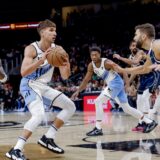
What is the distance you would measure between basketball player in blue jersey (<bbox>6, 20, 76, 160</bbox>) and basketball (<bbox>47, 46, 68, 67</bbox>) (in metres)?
0.07

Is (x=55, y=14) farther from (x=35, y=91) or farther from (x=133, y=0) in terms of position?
(x=35, y=91)

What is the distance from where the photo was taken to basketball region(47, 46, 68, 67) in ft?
21.2

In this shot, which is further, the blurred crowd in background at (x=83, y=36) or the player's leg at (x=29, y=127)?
the blurred crowd in background at (x=83, y=36)

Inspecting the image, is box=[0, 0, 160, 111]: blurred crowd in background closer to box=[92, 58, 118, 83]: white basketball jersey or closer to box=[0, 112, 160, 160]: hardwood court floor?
box=[92, 58, 118, 83]: white basketball jersey

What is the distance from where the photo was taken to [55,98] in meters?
6.91

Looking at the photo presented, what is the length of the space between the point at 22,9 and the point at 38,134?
61.0ft

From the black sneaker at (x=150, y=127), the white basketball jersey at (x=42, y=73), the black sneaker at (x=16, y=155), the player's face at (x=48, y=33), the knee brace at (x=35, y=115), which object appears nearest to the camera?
the black sneaker at (x=16, y=155)

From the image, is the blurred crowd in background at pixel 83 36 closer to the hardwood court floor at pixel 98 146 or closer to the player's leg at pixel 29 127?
the hardwood court floor at pixel 98 146

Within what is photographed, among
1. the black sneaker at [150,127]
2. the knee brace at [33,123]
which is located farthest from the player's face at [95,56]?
the knee brace at [33,123]

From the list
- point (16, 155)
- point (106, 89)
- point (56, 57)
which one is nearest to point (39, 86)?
point (56, 57)

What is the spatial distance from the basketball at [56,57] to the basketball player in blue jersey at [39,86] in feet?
0.23

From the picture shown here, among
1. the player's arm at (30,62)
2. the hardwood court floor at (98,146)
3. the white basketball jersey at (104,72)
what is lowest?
the hardwood court floor at (98,146)

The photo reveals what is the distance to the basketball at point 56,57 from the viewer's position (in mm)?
6449

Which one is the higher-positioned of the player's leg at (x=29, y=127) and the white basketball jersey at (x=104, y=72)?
the white basketball jersey at (x=104, y=72)
